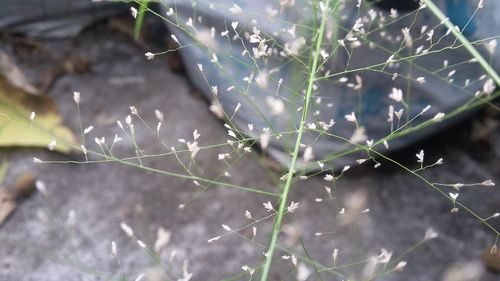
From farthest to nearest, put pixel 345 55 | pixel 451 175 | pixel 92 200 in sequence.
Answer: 1. pixel 451 175
2. pixel 92 200
3. pixel 345 55

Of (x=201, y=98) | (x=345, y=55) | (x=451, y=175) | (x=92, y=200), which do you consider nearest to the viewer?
(x=345, y=55)

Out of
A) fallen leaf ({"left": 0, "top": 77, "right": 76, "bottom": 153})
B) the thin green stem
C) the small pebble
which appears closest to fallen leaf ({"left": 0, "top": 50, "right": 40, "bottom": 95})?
fallen leaf ({"left": 0, "top": 77, "right": 76, "bottom": 153})

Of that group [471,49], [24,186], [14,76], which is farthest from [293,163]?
[14,76]

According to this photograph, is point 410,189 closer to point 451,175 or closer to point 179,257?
point 451,175

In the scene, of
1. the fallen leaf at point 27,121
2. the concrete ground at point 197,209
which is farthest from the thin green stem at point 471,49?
the fallen leaf at point 27,121

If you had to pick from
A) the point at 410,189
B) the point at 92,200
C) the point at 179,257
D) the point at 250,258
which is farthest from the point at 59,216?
the point at 410,189

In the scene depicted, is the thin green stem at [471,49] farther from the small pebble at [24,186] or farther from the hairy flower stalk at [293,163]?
the small pebble at [24,186]
